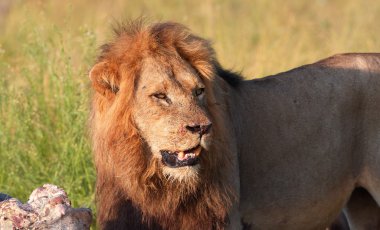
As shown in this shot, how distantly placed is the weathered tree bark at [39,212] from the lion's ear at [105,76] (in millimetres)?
859

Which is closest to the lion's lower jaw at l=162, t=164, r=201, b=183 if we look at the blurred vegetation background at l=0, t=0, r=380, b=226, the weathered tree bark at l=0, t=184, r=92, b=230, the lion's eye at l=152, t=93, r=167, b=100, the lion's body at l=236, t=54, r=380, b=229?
the lion's eye at l=152, t=93, r=167, b=100

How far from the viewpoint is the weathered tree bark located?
405 centimetres

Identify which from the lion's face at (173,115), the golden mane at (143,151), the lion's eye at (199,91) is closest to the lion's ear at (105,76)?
the golden mane at (143,151)

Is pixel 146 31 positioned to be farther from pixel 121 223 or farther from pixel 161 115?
pixel 121 223

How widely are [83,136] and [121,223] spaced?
199cm

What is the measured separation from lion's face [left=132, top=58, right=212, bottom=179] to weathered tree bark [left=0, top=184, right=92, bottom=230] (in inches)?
27.6

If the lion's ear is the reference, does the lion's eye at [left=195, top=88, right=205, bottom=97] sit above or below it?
below

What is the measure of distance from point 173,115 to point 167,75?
248 mm

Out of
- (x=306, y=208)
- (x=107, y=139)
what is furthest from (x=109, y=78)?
(x=306, y=208)

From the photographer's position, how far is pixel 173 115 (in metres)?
4.64

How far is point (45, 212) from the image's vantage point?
4059 millimetres

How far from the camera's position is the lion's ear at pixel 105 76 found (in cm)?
484

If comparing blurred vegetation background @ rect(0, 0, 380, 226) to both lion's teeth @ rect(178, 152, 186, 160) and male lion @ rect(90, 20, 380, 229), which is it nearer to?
male lion @ rect(90, 20, 380, 229)

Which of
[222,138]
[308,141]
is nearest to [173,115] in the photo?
[222,138]
